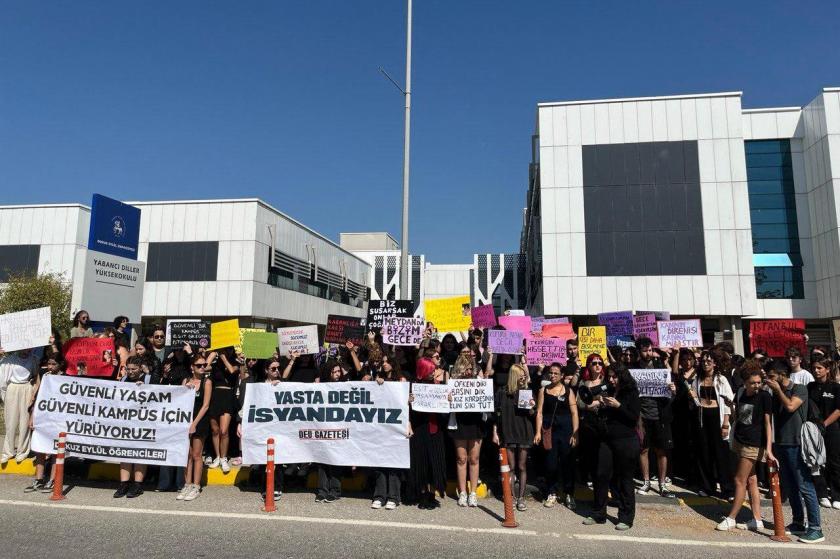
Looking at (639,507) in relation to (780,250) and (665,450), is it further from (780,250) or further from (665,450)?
(780,250)

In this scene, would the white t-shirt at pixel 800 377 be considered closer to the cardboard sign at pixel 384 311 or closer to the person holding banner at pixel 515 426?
the person holding banner at pixel 515 426

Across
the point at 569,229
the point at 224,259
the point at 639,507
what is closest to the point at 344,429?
the point at 639,507

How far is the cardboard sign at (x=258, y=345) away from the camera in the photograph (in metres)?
9.32

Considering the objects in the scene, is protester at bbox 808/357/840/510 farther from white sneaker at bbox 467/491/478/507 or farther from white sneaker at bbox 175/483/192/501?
white sneaker at bbox 175/483/192/501

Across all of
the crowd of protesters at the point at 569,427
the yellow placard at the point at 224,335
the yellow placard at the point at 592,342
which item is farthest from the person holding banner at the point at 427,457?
the yellow placard at the point at 592,342

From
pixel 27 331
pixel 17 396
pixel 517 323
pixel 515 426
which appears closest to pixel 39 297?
pixel 17 396

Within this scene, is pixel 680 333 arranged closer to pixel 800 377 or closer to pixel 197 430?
pixel 800 377

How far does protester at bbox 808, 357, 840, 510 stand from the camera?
6.81 m

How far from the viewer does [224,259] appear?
35844 mm

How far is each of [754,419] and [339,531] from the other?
502 cm

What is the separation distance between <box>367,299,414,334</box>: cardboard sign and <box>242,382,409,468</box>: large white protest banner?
4.97m

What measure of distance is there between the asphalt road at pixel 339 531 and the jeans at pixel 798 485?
322 mm

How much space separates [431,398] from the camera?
723 cm

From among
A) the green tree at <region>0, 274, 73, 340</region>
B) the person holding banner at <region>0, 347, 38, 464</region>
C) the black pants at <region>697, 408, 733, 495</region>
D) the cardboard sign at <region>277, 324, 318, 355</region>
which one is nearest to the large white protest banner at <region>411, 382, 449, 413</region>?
the cardboard sign at <region>277, 324, 318, 355</region>
